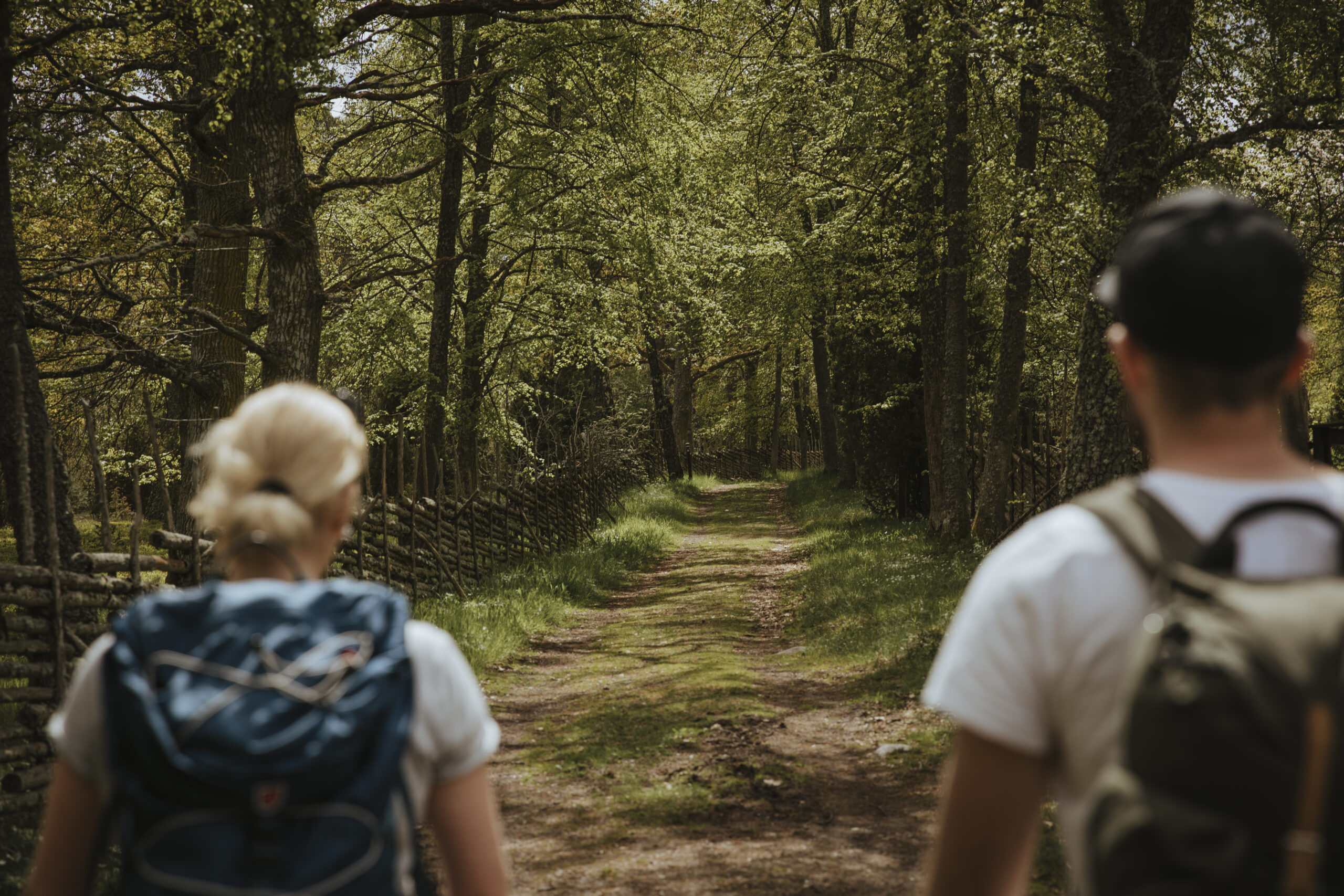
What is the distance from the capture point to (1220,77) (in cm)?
966

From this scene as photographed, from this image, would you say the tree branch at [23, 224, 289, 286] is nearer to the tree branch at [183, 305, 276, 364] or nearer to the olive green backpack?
the tree branch at [183, 305, 276, 364]

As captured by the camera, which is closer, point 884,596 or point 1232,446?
point 1232,446

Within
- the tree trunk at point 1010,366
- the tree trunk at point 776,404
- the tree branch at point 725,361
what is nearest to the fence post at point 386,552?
the tree trunk at point 1010,366

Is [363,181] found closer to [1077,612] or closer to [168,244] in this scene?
[168,244]

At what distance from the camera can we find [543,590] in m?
15.2

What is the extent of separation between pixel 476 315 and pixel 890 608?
9.36 m

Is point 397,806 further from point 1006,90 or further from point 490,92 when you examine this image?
point 490,92

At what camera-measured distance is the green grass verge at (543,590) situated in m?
11.8

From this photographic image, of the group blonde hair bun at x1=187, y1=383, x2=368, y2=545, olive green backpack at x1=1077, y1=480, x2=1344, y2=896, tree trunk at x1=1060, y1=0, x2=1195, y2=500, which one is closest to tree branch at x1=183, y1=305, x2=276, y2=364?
tree trunk at x1=1060, y1=0, x2=1195, y2=500

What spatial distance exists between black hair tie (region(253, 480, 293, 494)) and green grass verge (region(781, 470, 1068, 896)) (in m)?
4.61

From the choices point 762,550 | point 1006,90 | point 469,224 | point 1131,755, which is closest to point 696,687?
point 1006,90

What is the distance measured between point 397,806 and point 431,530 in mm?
14146

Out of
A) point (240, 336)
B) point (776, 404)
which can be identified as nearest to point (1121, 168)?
point (240, 336)

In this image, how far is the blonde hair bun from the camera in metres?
1.76
